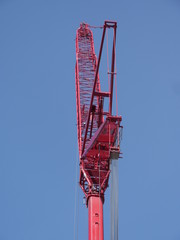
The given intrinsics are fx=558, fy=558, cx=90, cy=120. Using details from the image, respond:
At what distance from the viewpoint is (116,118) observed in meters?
42.7

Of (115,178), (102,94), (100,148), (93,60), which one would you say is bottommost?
(115,178)

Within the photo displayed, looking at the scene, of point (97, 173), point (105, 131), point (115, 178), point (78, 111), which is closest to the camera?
point (115, 178)

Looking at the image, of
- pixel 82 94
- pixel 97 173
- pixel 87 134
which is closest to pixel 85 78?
pixel 82 94

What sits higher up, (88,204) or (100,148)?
(100,148)

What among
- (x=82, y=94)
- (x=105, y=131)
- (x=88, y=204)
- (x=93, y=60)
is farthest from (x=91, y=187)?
(x=93, y=60)

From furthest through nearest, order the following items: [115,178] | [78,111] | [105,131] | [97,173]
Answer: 1. [78,111]
2. [97,173]
3. [105,131]
4. [115,178]

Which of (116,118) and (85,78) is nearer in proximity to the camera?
(116,118)

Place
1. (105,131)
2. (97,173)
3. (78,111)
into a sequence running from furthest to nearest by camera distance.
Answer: (78,111) < (97,173) < (105,131)

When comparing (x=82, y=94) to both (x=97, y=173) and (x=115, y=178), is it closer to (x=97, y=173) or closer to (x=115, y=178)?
(x=97, y=173)

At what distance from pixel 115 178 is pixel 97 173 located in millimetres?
6806

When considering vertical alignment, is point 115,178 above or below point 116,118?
below

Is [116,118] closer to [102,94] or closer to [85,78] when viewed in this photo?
[102,94]

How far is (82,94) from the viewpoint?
55.9 metres

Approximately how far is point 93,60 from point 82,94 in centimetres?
466
